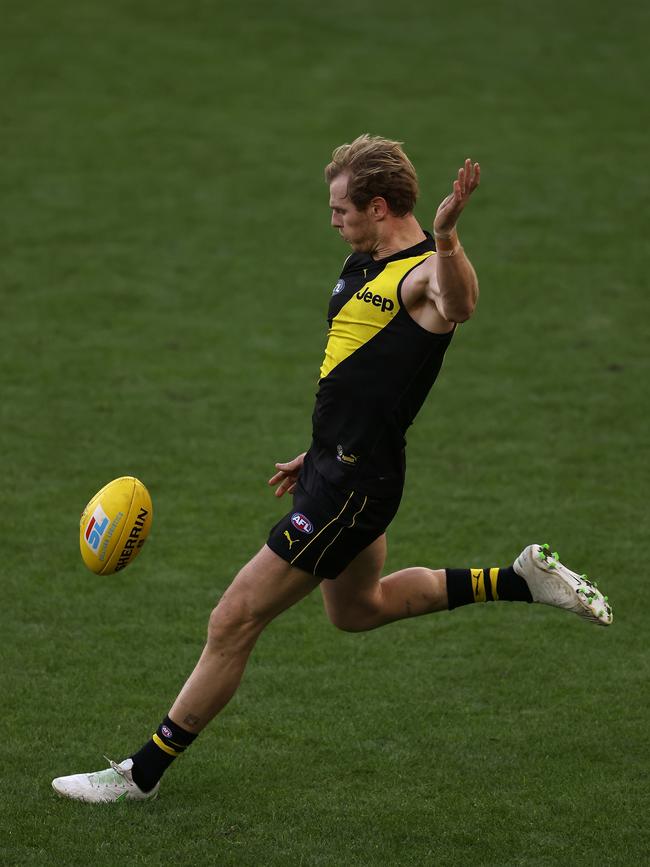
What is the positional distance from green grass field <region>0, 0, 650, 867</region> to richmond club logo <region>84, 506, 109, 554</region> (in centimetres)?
95

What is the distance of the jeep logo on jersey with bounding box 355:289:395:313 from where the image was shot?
5363 mm

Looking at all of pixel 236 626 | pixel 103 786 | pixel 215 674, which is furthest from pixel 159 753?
pixel 236 626

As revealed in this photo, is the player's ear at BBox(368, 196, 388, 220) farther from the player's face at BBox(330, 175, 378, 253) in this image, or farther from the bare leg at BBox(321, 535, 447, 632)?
the bare leg at BBox(321, 535, 447, 632)

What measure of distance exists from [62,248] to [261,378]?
360cm

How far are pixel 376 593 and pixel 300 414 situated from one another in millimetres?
4951

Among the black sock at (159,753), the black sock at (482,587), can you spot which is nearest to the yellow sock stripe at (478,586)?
the black sock at (482,587)

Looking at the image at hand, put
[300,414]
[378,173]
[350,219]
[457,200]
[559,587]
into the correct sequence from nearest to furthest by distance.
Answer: [457,200], [378,173], [350,219], [559,587], [300,414]

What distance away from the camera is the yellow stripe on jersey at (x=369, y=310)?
17.6ft

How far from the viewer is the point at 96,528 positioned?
602cm

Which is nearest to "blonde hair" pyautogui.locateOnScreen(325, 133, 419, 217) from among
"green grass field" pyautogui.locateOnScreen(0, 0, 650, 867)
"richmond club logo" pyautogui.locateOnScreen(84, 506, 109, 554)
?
"richmond club logo" pyautogui.locateOnScreen(84, 506, 109, 554)

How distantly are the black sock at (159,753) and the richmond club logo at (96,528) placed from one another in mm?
860

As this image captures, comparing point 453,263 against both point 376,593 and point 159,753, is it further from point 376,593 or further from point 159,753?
point 159,753

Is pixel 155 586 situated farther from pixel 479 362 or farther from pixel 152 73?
pixel 152 73

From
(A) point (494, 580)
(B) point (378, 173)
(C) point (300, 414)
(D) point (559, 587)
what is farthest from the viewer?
(C) point (300, 414)
